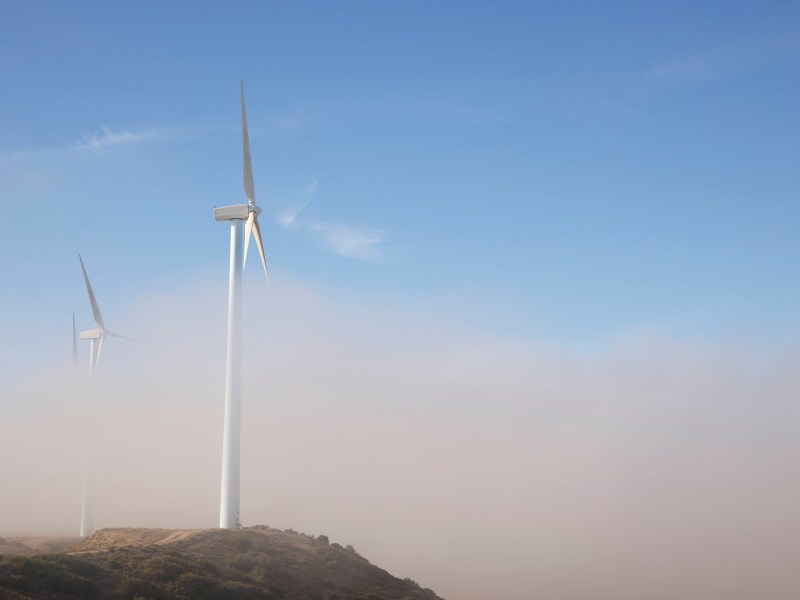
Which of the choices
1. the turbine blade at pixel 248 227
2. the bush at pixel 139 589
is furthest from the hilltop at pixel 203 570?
the turbine blade at pixel 248 227

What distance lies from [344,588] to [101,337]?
6566 cm

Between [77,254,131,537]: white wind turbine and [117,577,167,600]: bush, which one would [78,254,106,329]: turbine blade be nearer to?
[77,254,131,537]: white wind turbine

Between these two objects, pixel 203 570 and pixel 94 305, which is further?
pixel 94 305

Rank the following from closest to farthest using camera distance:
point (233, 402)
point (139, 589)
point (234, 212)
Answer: point (139, 589), point (233, 402), point (234, 212)

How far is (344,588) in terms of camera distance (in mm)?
71812

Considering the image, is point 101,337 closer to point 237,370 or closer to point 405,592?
point 237,370

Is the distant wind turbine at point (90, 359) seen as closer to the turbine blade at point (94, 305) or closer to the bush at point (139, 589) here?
the turbine blade at point (94, 305)

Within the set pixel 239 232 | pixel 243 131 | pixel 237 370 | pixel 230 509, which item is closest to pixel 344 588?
pixel 230 509

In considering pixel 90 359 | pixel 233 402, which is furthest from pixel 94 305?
pixel 233 402

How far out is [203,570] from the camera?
65.1m

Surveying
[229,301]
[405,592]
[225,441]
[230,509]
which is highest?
[229,301]

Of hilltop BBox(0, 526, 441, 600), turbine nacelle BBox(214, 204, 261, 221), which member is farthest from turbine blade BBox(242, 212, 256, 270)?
hilltop BBox(0, 526, 441, 600)

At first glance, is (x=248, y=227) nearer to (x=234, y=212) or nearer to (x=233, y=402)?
(x=234, y=212)

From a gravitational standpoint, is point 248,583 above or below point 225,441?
below
